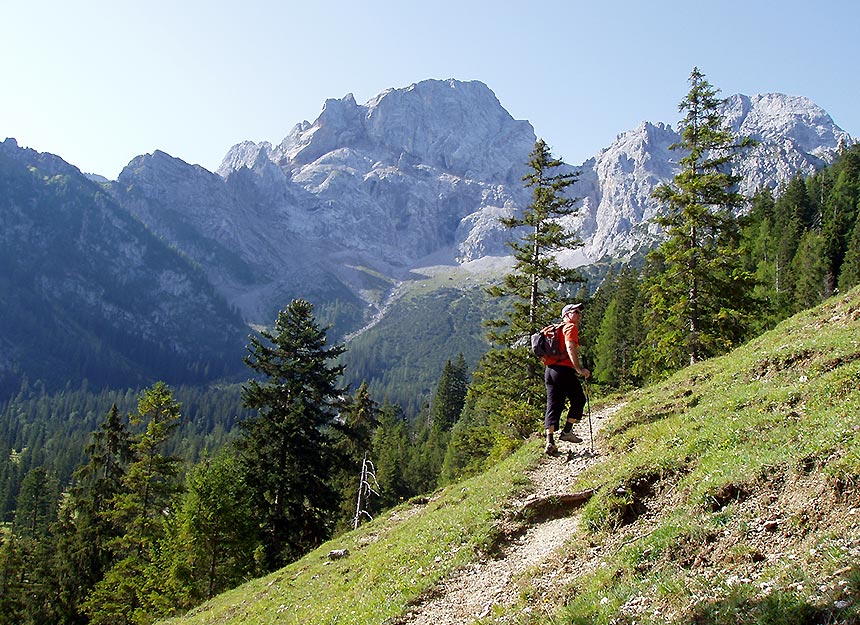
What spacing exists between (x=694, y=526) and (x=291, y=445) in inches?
1038

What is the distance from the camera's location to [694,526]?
320 inches

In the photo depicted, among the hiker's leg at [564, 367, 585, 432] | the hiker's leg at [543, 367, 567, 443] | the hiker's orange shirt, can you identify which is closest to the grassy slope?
the hiker's leg at [564, 367, 585, 432]

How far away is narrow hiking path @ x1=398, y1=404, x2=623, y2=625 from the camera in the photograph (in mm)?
9305

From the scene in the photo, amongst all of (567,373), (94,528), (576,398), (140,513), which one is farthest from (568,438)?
(94,528)

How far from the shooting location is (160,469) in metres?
34.1

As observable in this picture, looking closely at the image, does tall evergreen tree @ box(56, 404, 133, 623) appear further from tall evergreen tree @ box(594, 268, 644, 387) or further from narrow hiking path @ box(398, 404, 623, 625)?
tall evergreen tree @ box(594, 268, 644, 387)

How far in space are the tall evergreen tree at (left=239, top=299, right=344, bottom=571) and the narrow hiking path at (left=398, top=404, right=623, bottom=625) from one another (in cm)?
2069

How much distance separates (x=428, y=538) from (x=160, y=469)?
26.8 metres

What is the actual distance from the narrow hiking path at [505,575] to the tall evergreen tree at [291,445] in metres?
20.7

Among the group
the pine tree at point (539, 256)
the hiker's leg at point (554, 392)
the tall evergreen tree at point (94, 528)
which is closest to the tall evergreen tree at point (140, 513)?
the tall evergreen tree at point (94, 528)

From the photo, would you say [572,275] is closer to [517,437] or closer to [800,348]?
[517,437]

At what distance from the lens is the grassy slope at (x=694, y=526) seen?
6480mm

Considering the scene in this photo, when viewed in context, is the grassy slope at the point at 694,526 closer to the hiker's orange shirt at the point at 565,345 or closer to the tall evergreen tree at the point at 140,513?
the hiker's orange shirt at the point at 565,345

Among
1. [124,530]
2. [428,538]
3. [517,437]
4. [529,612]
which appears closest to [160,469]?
[124,530]
